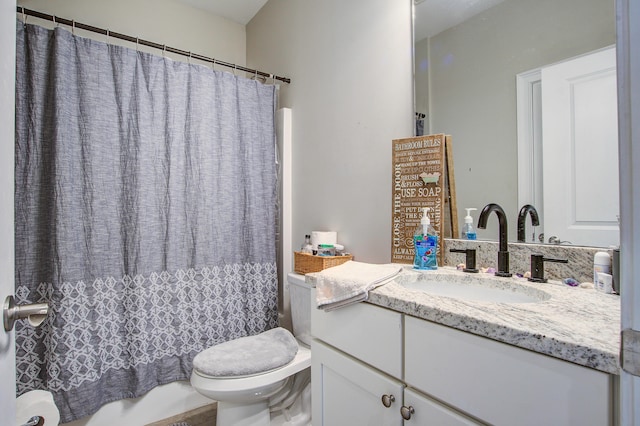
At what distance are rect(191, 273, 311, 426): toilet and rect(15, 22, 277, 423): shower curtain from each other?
41 centimetres

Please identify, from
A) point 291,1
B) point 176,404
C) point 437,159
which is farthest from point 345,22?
point 176,404

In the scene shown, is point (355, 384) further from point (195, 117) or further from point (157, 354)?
point (195, 117)

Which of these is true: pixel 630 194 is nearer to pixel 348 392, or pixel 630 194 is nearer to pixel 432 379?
pixel 432 379

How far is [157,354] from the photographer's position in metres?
1.70

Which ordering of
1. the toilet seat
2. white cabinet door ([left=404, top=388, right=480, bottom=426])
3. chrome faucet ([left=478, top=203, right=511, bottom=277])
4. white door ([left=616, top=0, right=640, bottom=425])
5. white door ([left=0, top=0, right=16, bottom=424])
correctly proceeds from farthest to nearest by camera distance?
1. the toilet seat
2. chrome faucet ([left=478, top=203, right=511, bottom=277])
3. white cabinet door ([left=404, top=388, right=480, bottom=426])
4. white door ([left=0, top=0, right=16, bottom=424])
5. white door ([left=616, top=0, right=640, bottom=425])

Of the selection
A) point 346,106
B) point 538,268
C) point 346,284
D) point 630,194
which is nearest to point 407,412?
point 346,284

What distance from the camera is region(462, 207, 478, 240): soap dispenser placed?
1226 millimetres

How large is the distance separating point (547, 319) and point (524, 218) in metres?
0.54

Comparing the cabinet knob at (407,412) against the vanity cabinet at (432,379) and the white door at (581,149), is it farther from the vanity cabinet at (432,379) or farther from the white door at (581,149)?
the white door at (581,149)

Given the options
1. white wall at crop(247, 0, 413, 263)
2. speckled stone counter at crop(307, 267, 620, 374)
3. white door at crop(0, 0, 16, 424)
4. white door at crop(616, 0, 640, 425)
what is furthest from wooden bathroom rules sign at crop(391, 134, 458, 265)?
white door at crop(0, 0, 16, 424)

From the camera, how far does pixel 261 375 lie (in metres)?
1.36

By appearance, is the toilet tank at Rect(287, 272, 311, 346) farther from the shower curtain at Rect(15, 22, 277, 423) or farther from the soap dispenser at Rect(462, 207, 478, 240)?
the soap dispenser at Rect(462, 207, 478, 240)

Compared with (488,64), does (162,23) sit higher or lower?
higher

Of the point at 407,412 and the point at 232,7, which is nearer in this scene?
the point at 407,412
